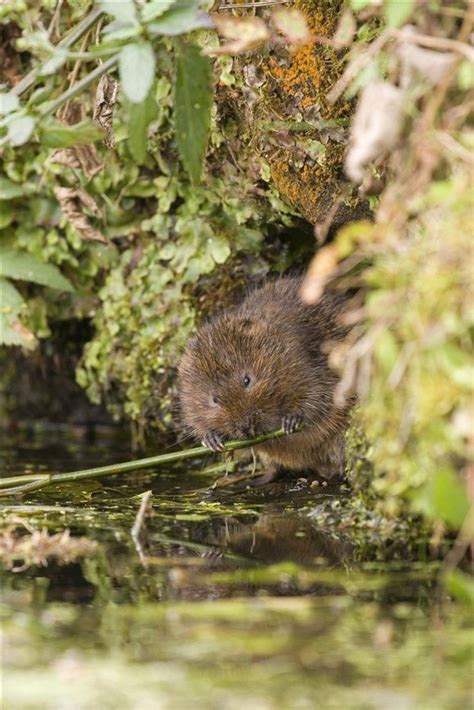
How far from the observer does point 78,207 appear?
6.18 metres

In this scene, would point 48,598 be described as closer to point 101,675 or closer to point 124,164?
point 101,675

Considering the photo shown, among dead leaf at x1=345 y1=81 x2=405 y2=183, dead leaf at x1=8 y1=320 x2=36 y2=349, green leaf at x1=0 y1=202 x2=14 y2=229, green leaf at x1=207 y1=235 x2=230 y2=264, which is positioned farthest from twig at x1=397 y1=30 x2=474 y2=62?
green leaf at x1=0 y1=202 x2=14 y2=229

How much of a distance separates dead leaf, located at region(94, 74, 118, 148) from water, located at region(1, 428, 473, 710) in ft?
6.17

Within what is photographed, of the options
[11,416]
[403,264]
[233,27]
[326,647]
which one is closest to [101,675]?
[326,647]

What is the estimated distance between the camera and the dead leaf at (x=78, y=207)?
6109mm

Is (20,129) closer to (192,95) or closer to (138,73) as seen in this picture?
(138,73)

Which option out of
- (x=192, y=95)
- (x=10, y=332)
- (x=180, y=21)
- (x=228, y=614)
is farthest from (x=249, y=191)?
(x=228, y=614)

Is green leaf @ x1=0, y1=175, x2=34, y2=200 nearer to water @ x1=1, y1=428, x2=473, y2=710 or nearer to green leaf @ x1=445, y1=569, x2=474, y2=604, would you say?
water @ x1=1, y1=428, x2=473, y2=710

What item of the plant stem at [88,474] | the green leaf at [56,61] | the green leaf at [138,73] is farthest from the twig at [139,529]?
the green leaf at [56,61]

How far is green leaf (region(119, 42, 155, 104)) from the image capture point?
354cm

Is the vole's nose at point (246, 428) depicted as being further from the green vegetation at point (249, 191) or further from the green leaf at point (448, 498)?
the green leaf at point (448, 498)

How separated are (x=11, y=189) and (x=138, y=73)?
2804 mm

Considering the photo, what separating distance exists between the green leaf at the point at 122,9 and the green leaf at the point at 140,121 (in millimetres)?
278

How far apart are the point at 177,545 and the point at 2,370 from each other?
4.00 meters
